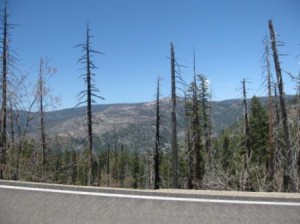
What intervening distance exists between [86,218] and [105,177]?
264 ft

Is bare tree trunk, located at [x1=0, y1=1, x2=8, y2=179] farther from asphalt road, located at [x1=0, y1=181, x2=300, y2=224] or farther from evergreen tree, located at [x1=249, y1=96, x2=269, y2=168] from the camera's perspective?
evergreen tree, located at [x1=249, y1=96, x2=269, y2=168]

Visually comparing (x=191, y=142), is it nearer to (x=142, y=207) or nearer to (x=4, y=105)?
(x=4, y=105)

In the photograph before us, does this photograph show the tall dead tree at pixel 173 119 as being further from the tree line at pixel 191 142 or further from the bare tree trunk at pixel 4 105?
the bare tree trunk at pixel 4 105

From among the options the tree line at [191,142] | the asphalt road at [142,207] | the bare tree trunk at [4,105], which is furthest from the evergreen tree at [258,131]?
the asphalt road at [142,207]

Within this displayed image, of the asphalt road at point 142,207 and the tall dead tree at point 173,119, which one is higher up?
the tall dead tree at point 173,119

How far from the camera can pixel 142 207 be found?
5188mm

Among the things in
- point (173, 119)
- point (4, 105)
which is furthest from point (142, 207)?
point (173, 119)

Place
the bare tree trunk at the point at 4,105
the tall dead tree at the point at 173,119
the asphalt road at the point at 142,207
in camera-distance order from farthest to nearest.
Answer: the tall dead tree at the point at 173,119 → the bare tree trunk at the point at 4,105 → the asphalt road at the point at 142,207

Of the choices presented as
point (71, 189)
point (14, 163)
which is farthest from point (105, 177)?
point (71, 189)

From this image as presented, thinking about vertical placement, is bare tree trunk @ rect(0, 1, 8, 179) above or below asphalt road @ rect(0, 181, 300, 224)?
above

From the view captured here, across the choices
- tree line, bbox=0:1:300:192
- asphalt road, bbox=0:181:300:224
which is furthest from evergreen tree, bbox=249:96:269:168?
asphalt road, bbox=0:181:300:224

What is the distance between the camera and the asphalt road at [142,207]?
4.77 metres

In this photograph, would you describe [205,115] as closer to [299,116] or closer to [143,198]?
[299,116]

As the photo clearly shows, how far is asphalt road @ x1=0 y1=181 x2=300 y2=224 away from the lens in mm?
4773
